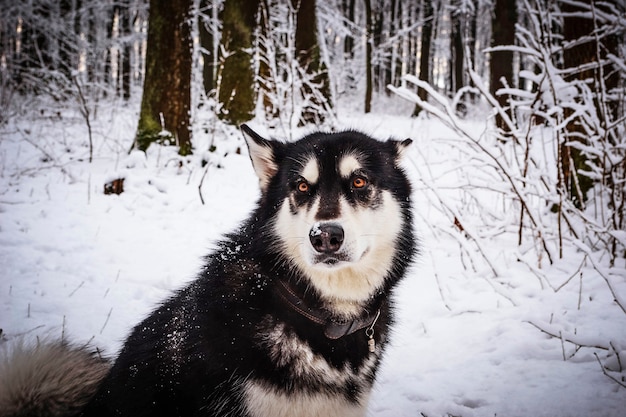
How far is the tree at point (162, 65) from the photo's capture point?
6.76 metres

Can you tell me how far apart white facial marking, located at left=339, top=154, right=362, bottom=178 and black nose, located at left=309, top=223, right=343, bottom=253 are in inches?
17.8

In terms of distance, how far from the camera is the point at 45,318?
301cm

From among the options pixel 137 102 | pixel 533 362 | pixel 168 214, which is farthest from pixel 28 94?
pixel 533 362

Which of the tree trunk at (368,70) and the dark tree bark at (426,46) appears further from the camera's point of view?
the dark tree bark at (426,46)

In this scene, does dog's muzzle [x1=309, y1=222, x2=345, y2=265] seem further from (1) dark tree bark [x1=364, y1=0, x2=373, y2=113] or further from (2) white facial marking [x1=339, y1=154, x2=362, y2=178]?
(1) dark tree bark [x1=364, y1=0, x2=373, y2=113]

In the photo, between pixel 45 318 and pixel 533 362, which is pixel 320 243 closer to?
pixel 533 362

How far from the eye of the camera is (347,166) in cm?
221

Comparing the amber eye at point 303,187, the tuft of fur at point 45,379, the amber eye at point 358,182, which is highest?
the amber eye at point 358,182

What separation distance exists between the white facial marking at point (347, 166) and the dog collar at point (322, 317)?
704 millimetres

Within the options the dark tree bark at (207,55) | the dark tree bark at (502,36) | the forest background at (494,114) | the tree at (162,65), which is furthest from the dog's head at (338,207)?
the dark tree bark at (207,55)

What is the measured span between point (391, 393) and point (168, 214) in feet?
12.8

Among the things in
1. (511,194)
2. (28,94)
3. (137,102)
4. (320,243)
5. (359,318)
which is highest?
(137,102)

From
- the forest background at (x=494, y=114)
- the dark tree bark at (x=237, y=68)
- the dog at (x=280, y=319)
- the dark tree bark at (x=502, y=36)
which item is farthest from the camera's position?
the dark tree bark at (x=502, y=36)

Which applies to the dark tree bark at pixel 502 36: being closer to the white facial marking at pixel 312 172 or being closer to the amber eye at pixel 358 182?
the amber eye at pixel 358 182
